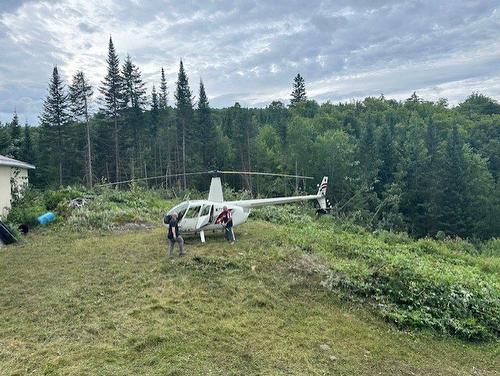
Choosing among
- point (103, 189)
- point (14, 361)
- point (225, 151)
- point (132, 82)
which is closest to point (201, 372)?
point (14, 361)

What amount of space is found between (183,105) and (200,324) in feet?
135

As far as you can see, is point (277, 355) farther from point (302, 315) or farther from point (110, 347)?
point (110, 347)

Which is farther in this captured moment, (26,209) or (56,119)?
(56,119)

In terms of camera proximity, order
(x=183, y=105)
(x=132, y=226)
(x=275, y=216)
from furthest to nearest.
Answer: (x=183, y=105) < (x=275, y=216) < (x=132, y=226)

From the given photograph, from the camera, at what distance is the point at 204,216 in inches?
542

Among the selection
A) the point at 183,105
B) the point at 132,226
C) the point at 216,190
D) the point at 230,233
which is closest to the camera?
the point at 230,233

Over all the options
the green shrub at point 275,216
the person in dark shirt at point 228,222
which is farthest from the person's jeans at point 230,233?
the green shrub at point 275,216

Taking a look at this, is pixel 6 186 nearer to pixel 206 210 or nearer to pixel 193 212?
pixel 193 212

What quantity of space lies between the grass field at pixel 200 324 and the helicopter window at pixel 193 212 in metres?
1.99

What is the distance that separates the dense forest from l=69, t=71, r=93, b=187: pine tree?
116 mm

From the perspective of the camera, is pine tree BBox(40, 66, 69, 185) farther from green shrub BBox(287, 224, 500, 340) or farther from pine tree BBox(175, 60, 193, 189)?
green shrub BBox(287, 224, 500, 340)

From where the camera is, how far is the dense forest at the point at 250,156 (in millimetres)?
41938

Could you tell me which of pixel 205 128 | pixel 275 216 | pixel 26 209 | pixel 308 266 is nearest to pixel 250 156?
pixel 205 128

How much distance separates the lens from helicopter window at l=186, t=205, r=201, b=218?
1363cm
